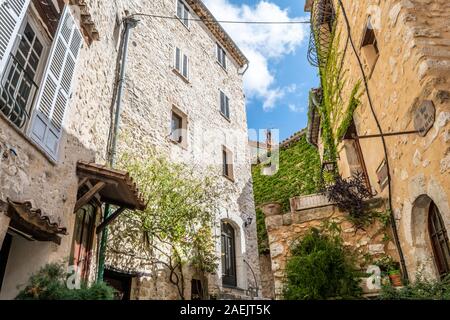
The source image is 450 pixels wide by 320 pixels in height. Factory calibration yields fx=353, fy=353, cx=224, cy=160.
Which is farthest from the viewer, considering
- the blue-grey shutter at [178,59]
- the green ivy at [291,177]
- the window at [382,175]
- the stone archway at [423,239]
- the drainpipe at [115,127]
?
the green ivy at [291,177]

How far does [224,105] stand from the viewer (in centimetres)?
1338

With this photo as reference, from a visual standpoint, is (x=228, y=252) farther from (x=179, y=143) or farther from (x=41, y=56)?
(x=41, y=56)

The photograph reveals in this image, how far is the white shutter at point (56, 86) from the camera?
13.7 ft

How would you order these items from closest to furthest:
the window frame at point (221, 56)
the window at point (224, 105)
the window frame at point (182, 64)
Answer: the window frame at point (182, 64) → the window at point (224, 105) → the window frame at point (221, 56)

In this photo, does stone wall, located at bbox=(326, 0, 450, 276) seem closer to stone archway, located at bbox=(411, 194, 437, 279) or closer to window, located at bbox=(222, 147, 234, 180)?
stone archway, located at bbox=(411, 194, 437, 279)

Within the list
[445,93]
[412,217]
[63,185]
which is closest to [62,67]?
[63,185]

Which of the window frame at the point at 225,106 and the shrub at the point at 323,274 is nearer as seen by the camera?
the shrub at the point at 323,274

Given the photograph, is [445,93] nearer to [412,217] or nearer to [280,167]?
[412,217]

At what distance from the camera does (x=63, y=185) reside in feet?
14.9

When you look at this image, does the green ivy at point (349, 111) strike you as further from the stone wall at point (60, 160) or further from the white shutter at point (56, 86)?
the white shutter at point (56, 86)

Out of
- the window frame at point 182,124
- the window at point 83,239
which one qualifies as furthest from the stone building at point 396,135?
the window frame at point 182,124

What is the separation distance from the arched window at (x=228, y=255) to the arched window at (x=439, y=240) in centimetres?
627

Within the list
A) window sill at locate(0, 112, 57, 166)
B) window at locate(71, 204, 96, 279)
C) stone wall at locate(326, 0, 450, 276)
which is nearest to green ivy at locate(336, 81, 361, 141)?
stone wall at locate(326, 0, 450, 276)
